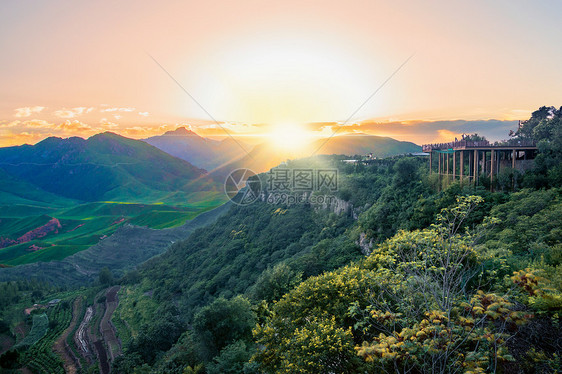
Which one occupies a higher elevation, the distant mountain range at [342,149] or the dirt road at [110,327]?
the distant mountain range at [342,149]

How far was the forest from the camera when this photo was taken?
7.58 meters

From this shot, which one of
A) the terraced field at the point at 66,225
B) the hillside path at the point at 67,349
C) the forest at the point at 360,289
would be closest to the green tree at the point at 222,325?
the forest at the point at 360,289

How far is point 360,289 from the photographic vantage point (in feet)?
40.8

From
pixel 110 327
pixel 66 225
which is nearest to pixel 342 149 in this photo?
pixel 110 327

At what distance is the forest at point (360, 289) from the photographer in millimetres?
7578

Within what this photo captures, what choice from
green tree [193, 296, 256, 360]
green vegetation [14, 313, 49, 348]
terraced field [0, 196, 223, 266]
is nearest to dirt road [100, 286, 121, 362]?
green vegetation [14, 313, 49, 348]

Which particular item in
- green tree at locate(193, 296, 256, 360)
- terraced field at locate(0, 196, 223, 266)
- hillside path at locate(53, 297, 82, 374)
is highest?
green tree at locate(193, 296, 256, 360)

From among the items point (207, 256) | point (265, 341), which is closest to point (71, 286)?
point (207, 256)

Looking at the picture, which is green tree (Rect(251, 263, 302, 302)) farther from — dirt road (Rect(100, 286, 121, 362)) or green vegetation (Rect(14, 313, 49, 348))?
green vegetation (Rect(14, 313, 49, 348))

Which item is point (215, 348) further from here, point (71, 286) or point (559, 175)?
point (71, 286)

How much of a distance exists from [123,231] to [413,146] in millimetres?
132306

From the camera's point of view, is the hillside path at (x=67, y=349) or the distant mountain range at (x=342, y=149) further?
the distant mountain range at (x=342, y=149)

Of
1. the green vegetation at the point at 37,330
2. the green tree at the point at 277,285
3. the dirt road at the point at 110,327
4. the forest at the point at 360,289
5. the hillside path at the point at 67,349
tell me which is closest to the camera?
the forest at the point at 360,289

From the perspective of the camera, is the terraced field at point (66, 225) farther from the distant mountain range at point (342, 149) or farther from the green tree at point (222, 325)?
the green tree at point (222, 325)
